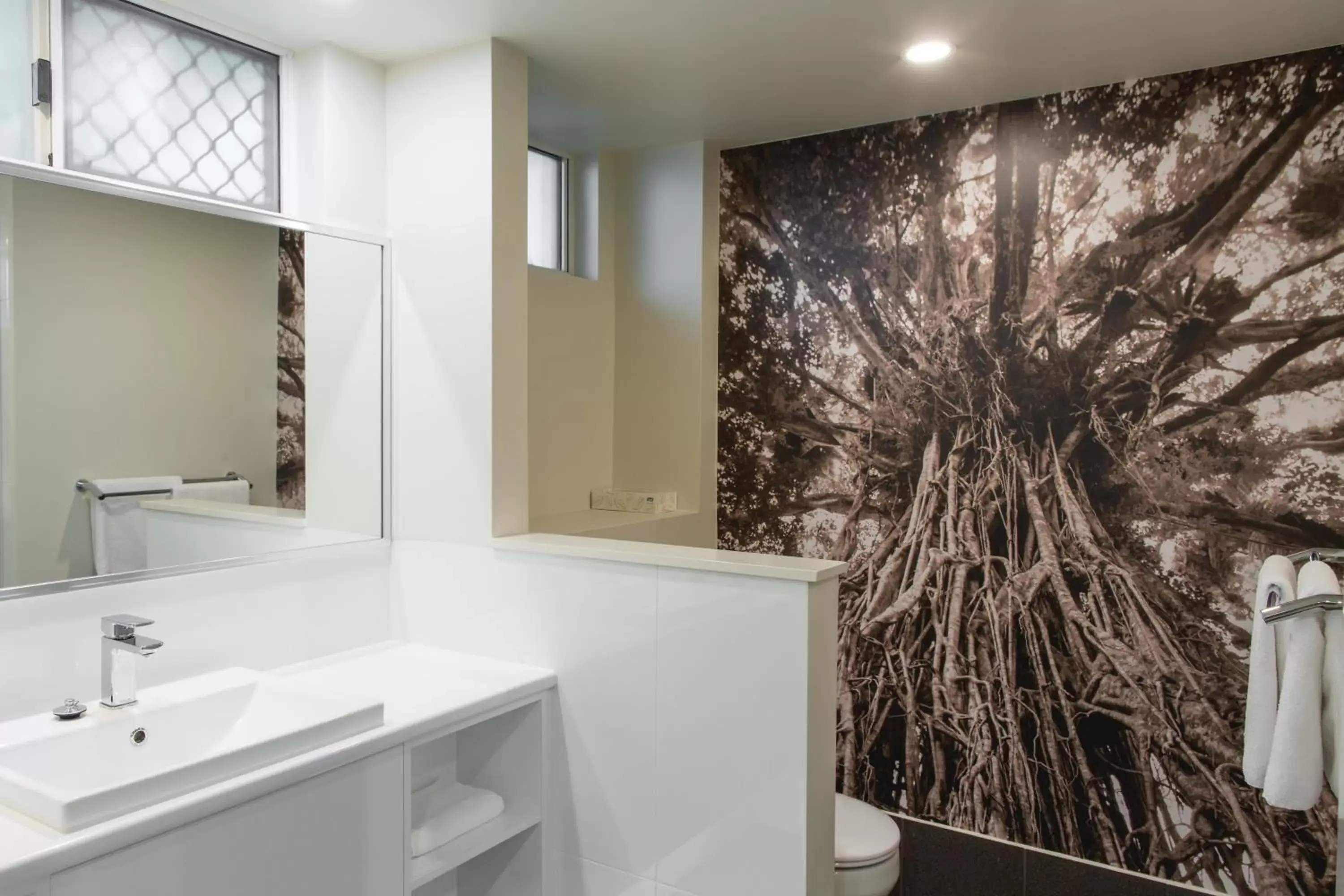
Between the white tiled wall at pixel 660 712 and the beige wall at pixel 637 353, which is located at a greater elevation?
the beige wall at pixel 637 353

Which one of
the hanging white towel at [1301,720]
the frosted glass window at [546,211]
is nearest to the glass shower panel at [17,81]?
the frosted glass window at [546,211]

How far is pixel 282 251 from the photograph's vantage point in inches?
86.1

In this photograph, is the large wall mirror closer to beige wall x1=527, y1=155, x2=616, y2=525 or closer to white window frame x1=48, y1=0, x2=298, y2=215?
white window frame x1=48, y1=0, x2=298, y2=215

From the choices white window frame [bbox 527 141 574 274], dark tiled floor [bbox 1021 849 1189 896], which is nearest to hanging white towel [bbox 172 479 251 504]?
white window frame [bbox 527 141 574 274]

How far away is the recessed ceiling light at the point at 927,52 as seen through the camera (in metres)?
2.32

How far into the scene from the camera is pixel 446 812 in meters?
2.07

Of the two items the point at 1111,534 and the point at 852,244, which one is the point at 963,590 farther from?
the point at 852,244

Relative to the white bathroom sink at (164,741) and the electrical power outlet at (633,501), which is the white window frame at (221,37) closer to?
the white bathroom sink at (164,741)

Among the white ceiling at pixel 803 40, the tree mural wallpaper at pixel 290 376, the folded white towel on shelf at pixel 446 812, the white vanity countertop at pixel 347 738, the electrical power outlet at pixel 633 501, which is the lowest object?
the folded white towel on shelf at pixel 446 812

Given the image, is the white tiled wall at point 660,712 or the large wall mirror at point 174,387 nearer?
the large wall mirror at point 174,387

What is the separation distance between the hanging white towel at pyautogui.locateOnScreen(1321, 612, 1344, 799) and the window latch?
2.62 meters

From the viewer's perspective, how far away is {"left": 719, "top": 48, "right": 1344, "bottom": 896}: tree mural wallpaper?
2.39 metres

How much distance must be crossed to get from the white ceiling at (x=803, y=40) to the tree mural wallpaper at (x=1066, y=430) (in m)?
0.20

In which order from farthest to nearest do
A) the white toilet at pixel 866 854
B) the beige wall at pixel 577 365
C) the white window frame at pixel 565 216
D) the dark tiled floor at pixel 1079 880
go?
the white window frame at pixel 565 216 < the beige wall at pixel 577 365 < the dark tiled floor at pixel 1079 880 < the white toilet at pixel 866 854
